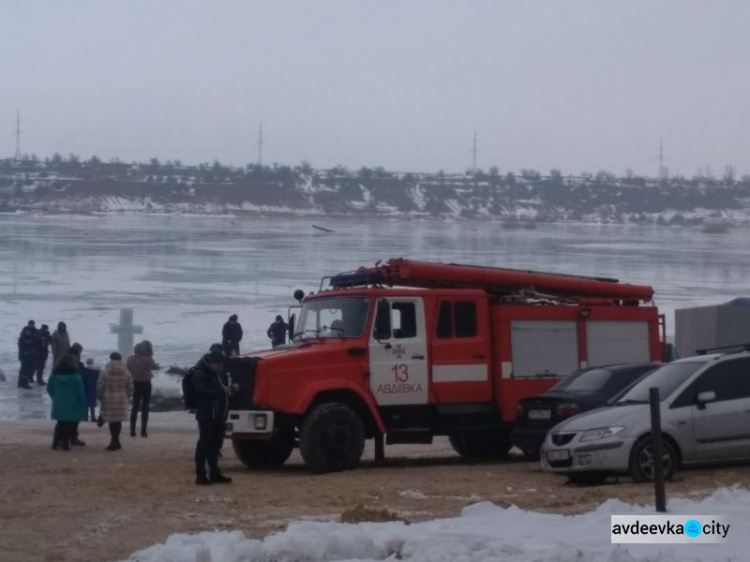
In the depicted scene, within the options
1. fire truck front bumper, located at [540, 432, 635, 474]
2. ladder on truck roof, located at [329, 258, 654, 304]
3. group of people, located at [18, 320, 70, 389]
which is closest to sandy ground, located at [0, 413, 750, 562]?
fire truck front bumper, located at [540, 432, 635, 474]

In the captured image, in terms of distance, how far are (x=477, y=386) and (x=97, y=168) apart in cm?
8291

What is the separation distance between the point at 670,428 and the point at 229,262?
141ft

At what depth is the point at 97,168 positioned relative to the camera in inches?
3807

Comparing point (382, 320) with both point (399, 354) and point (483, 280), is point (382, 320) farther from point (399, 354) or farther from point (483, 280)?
point (483, 280)

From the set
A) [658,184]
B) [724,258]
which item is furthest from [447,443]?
[658,184]

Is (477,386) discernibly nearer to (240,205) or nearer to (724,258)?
(724,258)

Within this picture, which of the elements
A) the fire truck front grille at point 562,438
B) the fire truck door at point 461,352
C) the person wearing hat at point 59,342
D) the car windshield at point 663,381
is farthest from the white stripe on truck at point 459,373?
the person wearing hat at point 59,342

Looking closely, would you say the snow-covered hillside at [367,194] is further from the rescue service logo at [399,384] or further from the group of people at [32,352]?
the rescue service logo at [399,384]

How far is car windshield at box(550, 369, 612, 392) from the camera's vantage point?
646 inches

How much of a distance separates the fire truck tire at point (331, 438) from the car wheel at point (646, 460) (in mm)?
3800

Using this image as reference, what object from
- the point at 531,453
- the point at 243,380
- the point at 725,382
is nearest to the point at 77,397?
the point at 243,380

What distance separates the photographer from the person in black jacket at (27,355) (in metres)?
27.4

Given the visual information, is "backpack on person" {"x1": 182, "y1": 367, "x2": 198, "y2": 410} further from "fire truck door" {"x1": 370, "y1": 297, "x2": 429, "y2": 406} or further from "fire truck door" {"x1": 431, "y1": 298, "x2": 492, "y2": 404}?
"fire truck door" {"x1": 431, "y1": 298, "x2": 492, "y2": 404}

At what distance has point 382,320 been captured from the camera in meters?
16.7
